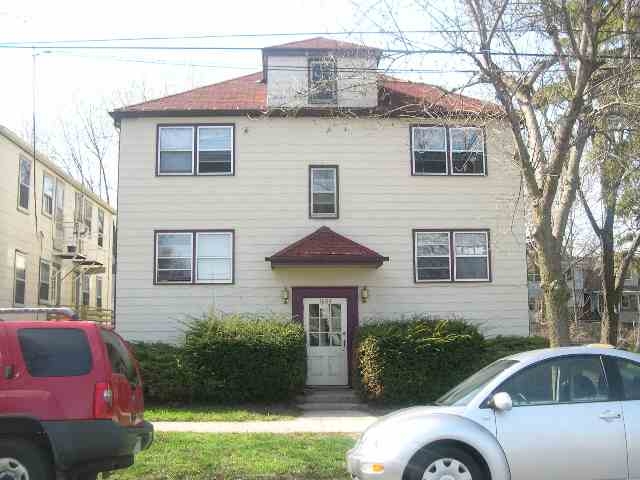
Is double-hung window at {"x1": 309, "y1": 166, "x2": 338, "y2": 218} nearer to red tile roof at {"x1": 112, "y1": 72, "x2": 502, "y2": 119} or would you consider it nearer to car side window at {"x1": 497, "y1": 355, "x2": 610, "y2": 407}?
red tile roof at {"x1": 112, "y1": 72, "x2": 502, "y2": 119}

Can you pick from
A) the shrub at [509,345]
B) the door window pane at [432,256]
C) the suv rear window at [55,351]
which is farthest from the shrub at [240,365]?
the suv rear window at [55,351]

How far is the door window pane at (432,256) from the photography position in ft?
57.3

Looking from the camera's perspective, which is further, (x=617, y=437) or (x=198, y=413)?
(x=198, y=413)

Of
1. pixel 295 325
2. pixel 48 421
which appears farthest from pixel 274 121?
pixel 48 421

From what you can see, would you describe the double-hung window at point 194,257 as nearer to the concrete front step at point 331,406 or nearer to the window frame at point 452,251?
the concrete front step at point 331,406

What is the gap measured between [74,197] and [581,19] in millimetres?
20325

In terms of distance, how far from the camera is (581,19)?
11141mm

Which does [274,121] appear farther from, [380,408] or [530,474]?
A: [530,474]

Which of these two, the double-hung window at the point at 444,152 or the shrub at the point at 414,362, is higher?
the double-hung window at the point at 444,152

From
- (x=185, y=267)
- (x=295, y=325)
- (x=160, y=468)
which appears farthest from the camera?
(x=185, y=267)

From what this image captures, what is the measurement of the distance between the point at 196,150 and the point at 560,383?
40.9ft

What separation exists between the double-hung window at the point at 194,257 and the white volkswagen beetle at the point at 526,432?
1078cm

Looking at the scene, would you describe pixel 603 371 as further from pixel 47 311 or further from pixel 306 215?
pixel 306 215

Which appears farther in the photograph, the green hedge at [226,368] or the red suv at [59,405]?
the green hedge at [226,368]
